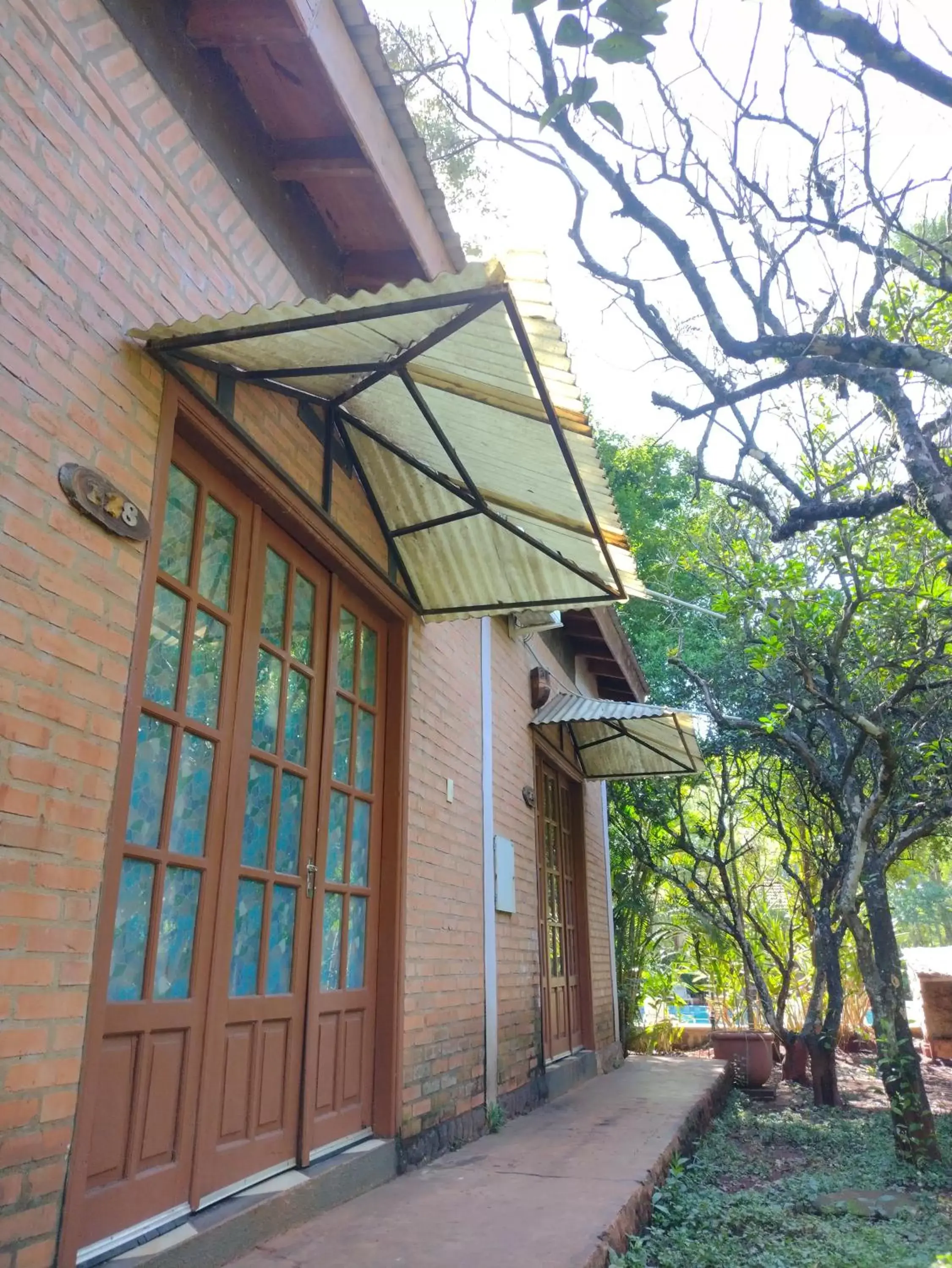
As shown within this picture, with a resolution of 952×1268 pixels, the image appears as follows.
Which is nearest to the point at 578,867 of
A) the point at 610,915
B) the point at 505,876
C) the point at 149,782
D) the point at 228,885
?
the point at 610,915

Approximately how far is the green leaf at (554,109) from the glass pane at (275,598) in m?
1.80

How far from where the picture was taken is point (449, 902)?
15.7 ft

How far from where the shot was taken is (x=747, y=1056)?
830 cm

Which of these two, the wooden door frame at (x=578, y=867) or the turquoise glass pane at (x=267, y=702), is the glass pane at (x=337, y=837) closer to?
the turquoise glass pane at (x=267, y=702)

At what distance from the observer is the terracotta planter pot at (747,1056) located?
26.9 ft

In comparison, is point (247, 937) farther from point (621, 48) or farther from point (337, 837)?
point (621, 48)

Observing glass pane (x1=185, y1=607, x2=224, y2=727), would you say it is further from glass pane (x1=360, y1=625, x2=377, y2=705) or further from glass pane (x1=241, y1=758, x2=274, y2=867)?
glass pane (x1=360, y1=625, x2=377, y2=705)

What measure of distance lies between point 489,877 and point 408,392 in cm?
324

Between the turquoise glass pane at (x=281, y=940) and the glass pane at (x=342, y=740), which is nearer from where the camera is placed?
the turquoise glass pane at (x=281, y=940)

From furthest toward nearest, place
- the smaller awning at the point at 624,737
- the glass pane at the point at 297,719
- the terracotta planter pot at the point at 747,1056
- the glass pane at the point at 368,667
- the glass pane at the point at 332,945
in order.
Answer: the terracotta planter pot at the point at 747,1056 < the smaller awning at the point at 624,737 < the glass pane at the point at 368,667 < the glass pane at the point at 332,945 < the glass pane at the point at 297,719

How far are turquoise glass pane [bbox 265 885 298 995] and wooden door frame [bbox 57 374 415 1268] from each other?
47cm

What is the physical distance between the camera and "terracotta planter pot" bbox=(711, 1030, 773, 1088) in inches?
323

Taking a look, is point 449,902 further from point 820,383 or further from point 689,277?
point 820,383

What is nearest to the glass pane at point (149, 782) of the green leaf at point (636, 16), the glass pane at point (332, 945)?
the glass pane at point (332, 945)
